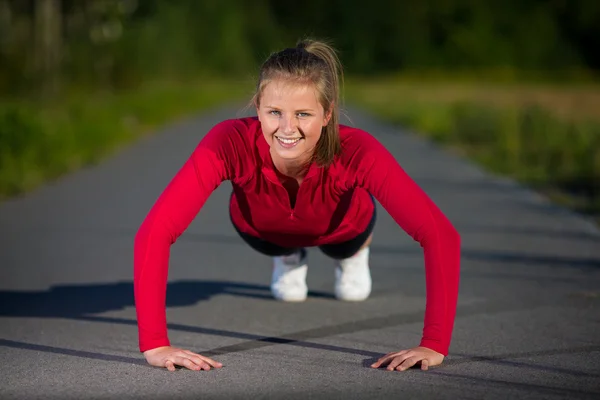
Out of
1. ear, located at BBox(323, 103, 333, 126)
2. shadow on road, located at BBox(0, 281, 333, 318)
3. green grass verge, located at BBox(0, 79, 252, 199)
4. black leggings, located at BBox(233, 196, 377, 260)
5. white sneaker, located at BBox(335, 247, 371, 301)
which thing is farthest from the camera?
green grass verge, located at BBox(0, 79, 252, 199)

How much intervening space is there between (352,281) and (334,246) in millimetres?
511

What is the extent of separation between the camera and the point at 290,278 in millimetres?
6059

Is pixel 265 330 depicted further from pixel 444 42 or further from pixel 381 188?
pixel 444 42

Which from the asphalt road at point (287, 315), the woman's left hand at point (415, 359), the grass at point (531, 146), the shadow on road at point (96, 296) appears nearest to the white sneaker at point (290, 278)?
the asphalt road at point (287, 315)

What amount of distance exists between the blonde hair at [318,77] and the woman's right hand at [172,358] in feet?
3.17

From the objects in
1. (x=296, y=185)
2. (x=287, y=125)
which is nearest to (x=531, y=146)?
(x=296, y=185)

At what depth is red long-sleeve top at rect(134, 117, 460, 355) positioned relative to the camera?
438 centimetres

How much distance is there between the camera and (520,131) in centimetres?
1889

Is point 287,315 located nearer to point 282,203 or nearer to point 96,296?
point 282,203

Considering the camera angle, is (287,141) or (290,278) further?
(290,278)

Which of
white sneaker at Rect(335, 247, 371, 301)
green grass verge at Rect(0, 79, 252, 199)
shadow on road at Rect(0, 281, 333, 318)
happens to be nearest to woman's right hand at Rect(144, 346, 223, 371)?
shadow on road at Rect(0, 281, 333, 318)

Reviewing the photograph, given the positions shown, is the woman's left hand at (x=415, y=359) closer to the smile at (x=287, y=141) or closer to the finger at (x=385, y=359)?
the finger at (x=385, y=359)

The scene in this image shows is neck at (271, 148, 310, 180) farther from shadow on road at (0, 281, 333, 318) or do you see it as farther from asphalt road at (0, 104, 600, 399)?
shadow on road at (0, 281, 333, 318)

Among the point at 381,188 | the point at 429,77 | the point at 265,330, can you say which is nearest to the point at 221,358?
the point at 265,330
